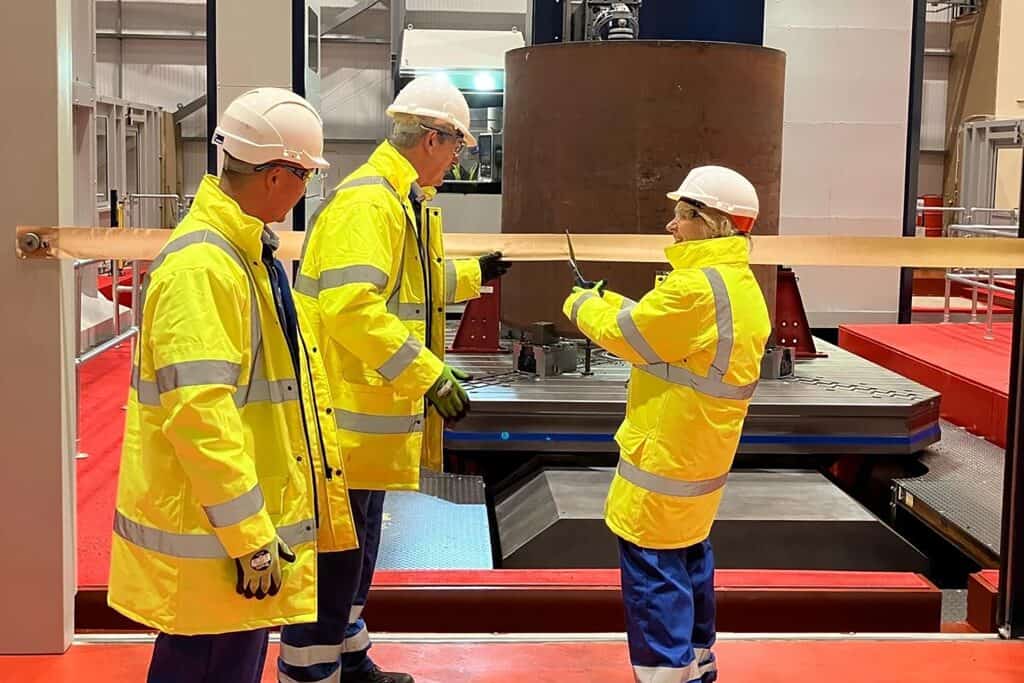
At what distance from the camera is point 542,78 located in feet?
17.2

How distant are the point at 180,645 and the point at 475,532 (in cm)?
231

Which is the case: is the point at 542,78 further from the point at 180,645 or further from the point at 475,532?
the point at 180,645

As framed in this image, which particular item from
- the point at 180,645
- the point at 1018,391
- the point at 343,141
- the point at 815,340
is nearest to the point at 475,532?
the point at 1018,391

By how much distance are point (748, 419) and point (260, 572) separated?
3.54 metres

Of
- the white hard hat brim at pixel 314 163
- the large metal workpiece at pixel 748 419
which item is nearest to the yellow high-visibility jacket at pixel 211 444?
the white hard hat brim at pixel 314 163

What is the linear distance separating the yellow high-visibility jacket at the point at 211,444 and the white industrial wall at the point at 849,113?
29.2 ft

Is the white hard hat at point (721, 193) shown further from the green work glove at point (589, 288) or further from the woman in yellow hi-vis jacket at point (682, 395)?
the green work glove at point (589, 288)

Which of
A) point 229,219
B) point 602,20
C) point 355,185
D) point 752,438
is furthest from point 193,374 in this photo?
point 602,20

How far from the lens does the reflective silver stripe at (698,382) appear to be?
8.81 ft

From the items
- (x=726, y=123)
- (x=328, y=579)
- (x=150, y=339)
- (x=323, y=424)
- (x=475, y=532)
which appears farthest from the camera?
(x=726, y=123)

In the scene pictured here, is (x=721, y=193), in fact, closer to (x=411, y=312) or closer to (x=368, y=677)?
(x=411, y=312)

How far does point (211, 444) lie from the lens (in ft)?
6.01

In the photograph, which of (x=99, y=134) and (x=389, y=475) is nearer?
(x=389, y=475)

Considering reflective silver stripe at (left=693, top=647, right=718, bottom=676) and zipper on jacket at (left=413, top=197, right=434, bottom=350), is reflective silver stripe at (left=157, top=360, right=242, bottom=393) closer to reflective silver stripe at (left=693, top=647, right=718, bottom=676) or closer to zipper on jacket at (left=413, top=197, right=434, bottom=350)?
zipper on jacket at (left=413, top=197, right=434, bottom=350)
